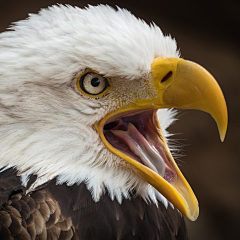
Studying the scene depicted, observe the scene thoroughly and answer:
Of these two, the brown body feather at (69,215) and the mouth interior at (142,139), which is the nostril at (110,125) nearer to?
the mouth interior at (142,139)

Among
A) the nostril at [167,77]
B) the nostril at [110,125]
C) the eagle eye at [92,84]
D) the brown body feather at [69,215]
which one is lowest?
the brown body feather at [69,215]

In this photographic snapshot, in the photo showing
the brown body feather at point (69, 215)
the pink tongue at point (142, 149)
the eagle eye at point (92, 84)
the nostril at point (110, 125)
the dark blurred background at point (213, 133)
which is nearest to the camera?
the brown body feather at point (69, 215)

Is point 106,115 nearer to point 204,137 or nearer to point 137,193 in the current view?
point 137,193

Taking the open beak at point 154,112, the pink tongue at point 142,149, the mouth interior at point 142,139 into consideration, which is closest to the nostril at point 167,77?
the open beak at point 154,112

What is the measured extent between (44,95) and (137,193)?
57 centimetres

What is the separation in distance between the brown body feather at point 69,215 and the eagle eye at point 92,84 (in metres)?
0.37

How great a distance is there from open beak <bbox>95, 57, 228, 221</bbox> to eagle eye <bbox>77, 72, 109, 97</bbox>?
0.11 m

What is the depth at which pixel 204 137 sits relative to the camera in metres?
3.66

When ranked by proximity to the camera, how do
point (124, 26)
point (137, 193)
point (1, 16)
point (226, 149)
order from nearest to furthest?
1. point (124, 26)
2. point (137, 193)
3. point (1, 16)
4. point (226, 149)

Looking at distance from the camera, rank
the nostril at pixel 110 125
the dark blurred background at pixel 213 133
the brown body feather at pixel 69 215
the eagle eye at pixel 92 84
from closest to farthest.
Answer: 1. the brown body feather at pixel 69 215
2. the eagle eye at pixel 92 84
3. the nostril at pixel 110 125
4. the dark blurred background at pixel 213 133

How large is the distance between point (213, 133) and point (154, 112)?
241 centimetres

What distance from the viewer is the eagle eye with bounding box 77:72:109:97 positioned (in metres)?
1.21

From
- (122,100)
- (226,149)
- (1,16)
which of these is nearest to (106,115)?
(122,100)

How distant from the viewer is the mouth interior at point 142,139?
1330mm
